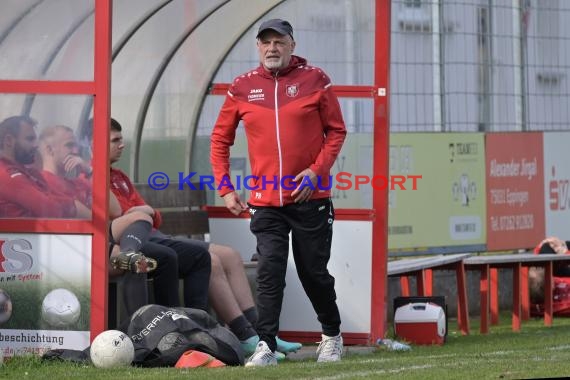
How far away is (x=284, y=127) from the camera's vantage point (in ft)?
28.1

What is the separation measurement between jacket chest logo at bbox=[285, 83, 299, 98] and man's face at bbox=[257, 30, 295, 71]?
0.12 m

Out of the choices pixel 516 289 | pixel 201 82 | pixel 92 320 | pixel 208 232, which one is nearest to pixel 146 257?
pixel 92 320

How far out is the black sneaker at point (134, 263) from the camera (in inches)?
348

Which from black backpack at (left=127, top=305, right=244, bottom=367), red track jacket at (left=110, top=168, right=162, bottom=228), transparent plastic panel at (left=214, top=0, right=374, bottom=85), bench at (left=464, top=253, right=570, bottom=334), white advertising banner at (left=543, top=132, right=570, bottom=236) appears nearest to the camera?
black backpack at (left=127, top=305, right=244, bottom=367)

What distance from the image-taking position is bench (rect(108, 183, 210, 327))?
36.1ft

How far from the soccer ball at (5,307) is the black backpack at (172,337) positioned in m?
0.69

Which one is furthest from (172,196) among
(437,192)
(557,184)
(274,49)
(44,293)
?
(557,184)

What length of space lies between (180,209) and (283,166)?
8.55 feet

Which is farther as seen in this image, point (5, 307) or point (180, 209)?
point (180, 209)

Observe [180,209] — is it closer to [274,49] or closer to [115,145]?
[115,145]

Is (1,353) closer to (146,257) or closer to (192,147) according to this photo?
(146,257)

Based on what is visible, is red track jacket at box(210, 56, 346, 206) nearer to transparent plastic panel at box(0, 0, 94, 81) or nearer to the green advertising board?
transparent plastic panel at box(0, 0, 94, 81)

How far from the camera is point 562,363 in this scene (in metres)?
8.06

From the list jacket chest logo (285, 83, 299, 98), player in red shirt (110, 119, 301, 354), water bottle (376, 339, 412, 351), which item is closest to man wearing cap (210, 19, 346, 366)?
jacket chest logo (285, 83, 299, 98)
